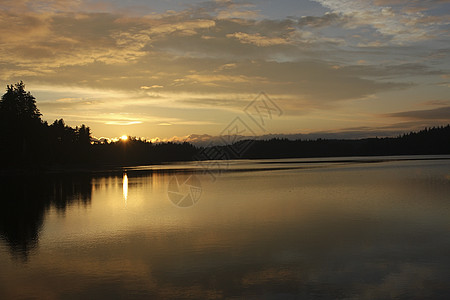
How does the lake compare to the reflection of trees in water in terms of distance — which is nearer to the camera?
the lake

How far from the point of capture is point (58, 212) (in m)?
32.6

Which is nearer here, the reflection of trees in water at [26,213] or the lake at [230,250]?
the lake at [230,250]

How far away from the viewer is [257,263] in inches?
655

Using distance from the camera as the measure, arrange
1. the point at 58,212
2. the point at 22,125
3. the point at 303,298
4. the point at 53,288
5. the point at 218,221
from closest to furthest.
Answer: the point at 303,298 < the point at 53,288 < the point at 218,221 < the point at 58,212 < the point at 22,125

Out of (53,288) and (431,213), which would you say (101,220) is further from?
(431,213)

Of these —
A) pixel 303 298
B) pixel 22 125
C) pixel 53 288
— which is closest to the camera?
pixel 303 298

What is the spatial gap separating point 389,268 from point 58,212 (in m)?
25.7

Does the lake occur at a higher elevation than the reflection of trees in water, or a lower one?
lower

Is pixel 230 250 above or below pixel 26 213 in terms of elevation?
below

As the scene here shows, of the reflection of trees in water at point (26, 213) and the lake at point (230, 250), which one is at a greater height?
the reflection of trees in water at point (26, 213)

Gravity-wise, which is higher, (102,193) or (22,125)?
(22,125)

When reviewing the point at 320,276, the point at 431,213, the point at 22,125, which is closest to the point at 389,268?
the point at 320,276

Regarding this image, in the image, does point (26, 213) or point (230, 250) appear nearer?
point (230, 250)

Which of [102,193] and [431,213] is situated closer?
[431,213]
